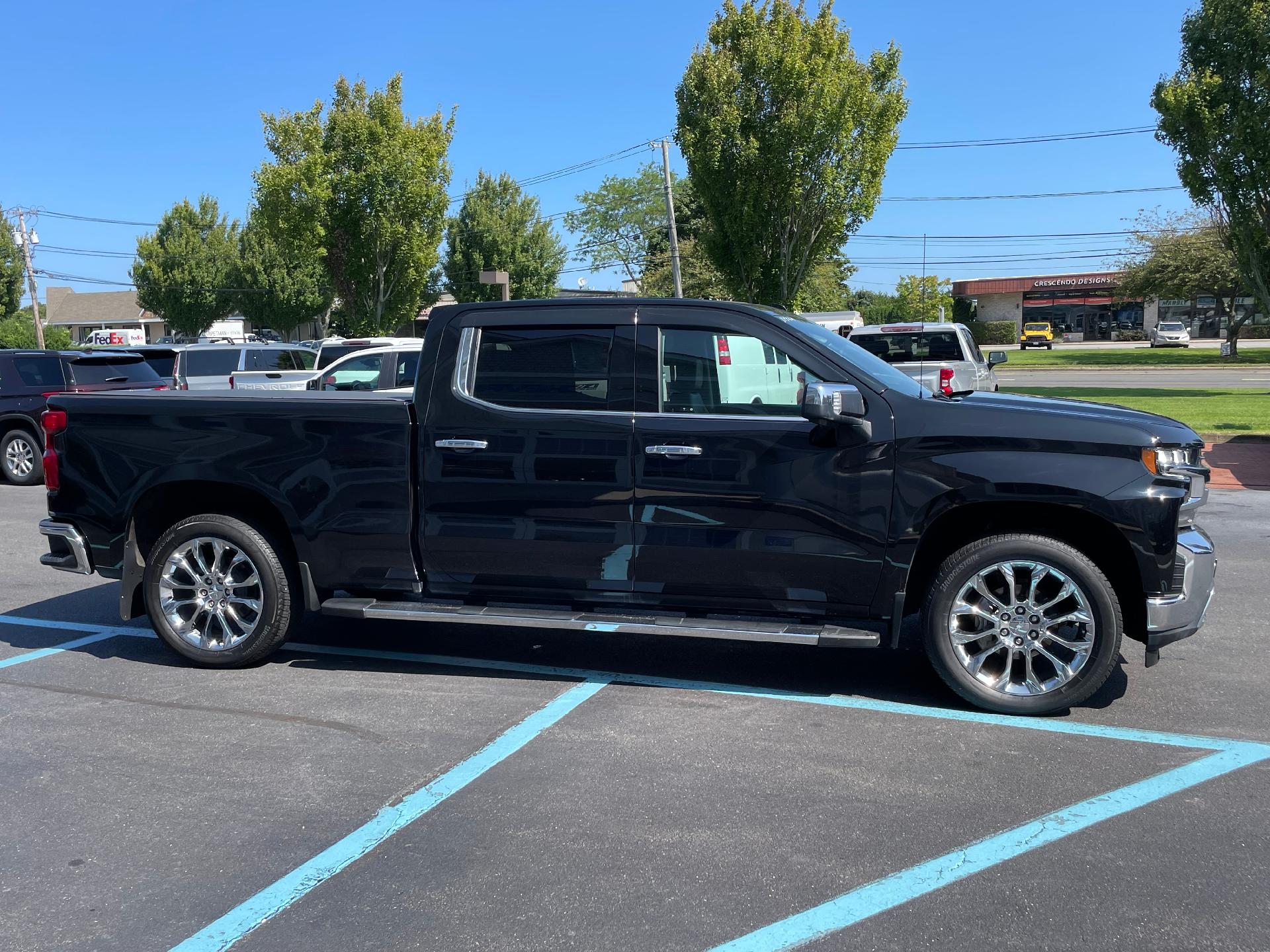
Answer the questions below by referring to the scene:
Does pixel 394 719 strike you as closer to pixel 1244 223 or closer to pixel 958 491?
pixel 958 491

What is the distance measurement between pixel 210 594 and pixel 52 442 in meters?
1.26

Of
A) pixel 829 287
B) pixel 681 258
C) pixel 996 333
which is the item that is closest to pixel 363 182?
pixel 681 258

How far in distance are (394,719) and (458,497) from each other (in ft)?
3.65

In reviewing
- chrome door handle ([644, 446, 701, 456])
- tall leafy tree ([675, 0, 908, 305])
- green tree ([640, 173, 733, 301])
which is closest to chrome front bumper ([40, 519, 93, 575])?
chrome door handle ([644, 446, 701, 456])

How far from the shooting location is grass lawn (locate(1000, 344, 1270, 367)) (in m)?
41.0

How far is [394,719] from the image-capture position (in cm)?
490

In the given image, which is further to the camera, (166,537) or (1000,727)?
(166,537)

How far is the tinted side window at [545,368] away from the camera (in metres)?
5.21

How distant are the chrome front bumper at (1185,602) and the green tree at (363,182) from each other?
2669cm

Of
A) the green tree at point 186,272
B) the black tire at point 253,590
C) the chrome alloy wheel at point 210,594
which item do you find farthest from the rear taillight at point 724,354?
the green tree at point 186,272

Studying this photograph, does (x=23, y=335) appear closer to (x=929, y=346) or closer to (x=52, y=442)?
(x=929, y=346)

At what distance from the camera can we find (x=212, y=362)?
1988 cm

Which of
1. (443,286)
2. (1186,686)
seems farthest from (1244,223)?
(443,286)

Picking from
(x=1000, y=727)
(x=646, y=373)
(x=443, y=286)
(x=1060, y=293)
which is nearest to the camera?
(x=1000, y=727)
